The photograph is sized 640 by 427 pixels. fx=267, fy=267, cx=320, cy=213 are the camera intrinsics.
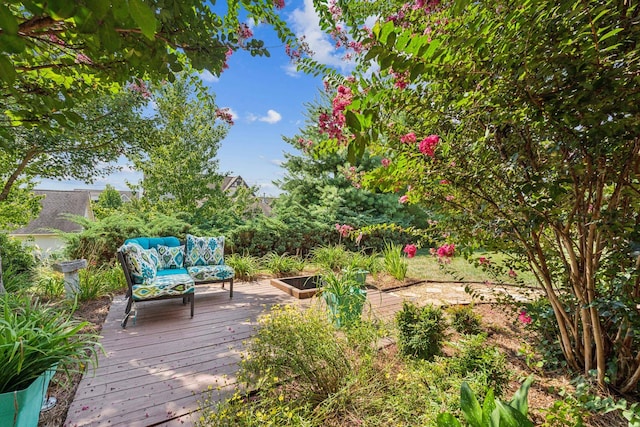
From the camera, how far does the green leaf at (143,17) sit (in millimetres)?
507

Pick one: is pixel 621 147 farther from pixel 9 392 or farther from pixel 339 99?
pixel 9 392

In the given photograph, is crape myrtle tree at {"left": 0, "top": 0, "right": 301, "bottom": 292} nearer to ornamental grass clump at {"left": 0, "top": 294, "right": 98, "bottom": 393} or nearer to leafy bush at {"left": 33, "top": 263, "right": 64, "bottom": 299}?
ornamental grass clump at {"left": 0, "top": 294, "right": 98, "bottom": 393}

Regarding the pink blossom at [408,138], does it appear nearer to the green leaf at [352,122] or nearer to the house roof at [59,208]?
the green leaf at [352,122]

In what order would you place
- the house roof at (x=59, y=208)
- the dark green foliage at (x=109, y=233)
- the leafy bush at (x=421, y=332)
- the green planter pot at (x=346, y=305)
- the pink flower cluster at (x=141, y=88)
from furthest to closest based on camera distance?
1. the house roof at (x=59, y=208)
2. the dark green foliage at (x=109, y=233)
3. the green planter pot at (x=346, y=305)
4. the leafy bush at (x=421, y=332)
5. the pink flower cluster at (x=141, y=88)

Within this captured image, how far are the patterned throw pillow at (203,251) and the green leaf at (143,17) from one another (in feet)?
14.2

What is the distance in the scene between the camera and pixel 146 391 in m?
1.96

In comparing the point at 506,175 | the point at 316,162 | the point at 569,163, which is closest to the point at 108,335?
the point at 506,175

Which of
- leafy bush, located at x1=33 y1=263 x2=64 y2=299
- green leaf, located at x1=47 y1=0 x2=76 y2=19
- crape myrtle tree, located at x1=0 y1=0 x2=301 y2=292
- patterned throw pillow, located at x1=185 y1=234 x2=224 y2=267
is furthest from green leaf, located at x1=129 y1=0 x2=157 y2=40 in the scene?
leafy bush, located at x1=33 y1=263 x2=64 y2=299

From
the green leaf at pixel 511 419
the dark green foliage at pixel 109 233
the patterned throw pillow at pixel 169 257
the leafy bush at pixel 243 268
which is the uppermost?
the dark green foliage at pixel 109 233

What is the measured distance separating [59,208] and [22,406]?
80.6ft

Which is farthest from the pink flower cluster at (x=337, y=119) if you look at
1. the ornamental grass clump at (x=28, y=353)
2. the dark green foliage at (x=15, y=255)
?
the dark green foliage at (x=15, y=255)

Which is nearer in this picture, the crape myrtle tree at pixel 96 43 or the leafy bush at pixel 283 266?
the crape myrtle tree at pixel 96 43

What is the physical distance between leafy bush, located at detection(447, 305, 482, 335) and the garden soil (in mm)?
176

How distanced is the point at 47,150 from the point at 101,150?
696 mm
